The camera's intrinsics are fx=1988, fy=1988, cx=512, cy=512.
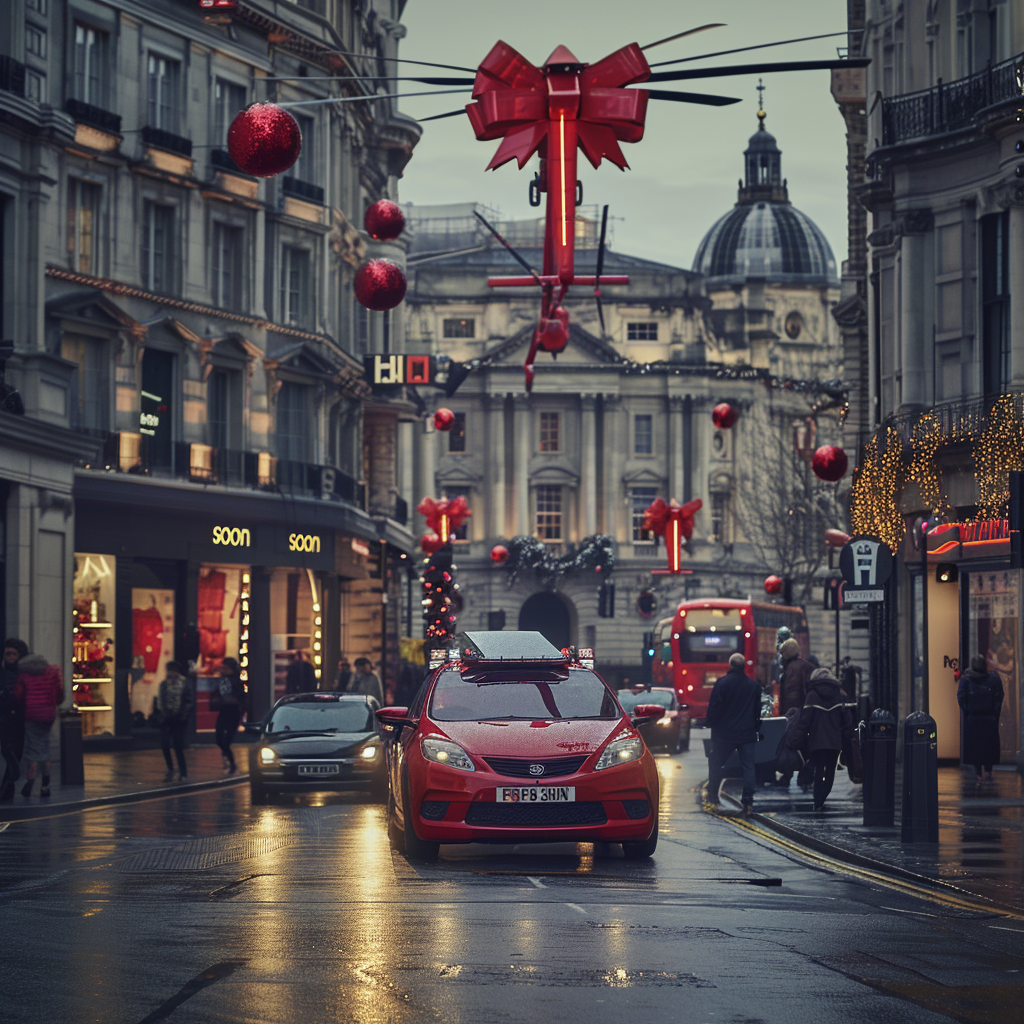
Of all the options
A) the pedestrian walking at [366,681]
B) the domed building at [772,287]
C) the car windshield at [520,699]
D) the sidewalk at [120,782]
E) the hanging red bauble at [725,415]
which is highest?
the domed building at [772,287]

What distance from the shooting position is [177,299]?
39.4 metres

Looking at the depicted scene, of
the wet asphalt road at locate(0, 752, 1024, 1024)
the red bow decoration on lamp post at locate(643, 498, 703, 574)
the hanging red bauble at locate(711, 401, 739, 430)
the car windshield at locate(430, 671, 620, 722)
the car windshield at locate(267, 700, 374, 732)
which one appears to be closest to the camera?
the wet asphalt road at locate(0, 752, 1024, 1024)

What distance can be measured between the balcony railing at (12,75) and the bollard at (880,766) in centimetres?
1750

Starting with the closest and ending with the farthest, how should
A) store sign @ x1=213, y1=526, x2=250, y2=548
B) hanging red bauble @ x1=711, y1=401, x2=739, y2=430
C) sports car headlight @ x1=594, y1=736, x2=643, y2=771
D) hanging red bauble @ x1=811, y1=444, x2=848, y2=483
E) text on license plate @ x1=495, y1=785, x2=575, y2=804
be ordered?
text on license plate @ x1=495, y1=785, x2=575, y2=804 < sports car headlight @ x1=594, y1=736, x2=643, y2=771 < hanging red bauble @ x1=811, y1=444, x2=848, y2=483 < store sign @ x1=213, y1=526, x2=250, y2=548 < hanging red bauble @ x1=711, y1=401, x2=739, y2=430

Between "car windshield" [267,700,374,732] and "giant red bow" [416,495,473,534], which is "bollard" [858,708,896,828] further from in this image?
"giant red bow" [416,495,473,534]

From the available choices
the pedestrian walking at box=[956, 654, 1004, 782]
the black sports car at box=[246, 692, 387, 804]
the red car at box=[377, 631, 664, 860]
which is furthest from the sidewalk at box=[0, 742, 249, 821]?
the pedestrian walking at box=[956, 654, 1004, 782]

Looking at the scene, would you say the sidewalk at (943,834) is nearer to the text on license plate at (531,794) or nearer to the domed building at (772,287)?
the text on license plate at (531,794)

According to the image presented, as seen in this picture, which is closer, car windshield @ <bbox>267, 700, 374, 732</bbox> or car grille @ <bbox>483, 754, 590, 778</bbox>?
car grille @ <bbox>483, 754, 590, 778</bbox>

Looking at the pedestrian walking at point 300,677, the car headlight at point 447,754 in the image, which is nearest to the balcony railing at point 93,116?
the pedestrian walking at point 300,677

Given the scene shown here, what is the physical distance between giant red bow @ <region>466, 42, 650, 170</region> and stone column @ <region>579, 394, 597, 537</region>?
87.1 meters

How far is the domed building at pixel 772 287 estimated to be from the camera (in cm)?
10869

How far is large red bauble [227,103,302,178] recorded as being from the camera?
1602 cm

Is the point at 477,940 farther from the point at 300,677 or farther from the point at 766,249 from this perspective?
the point at 766,249

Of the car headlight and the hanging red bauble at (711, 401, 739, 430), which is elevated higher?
the hanging red bauble at (711, 401, 739, 430)
